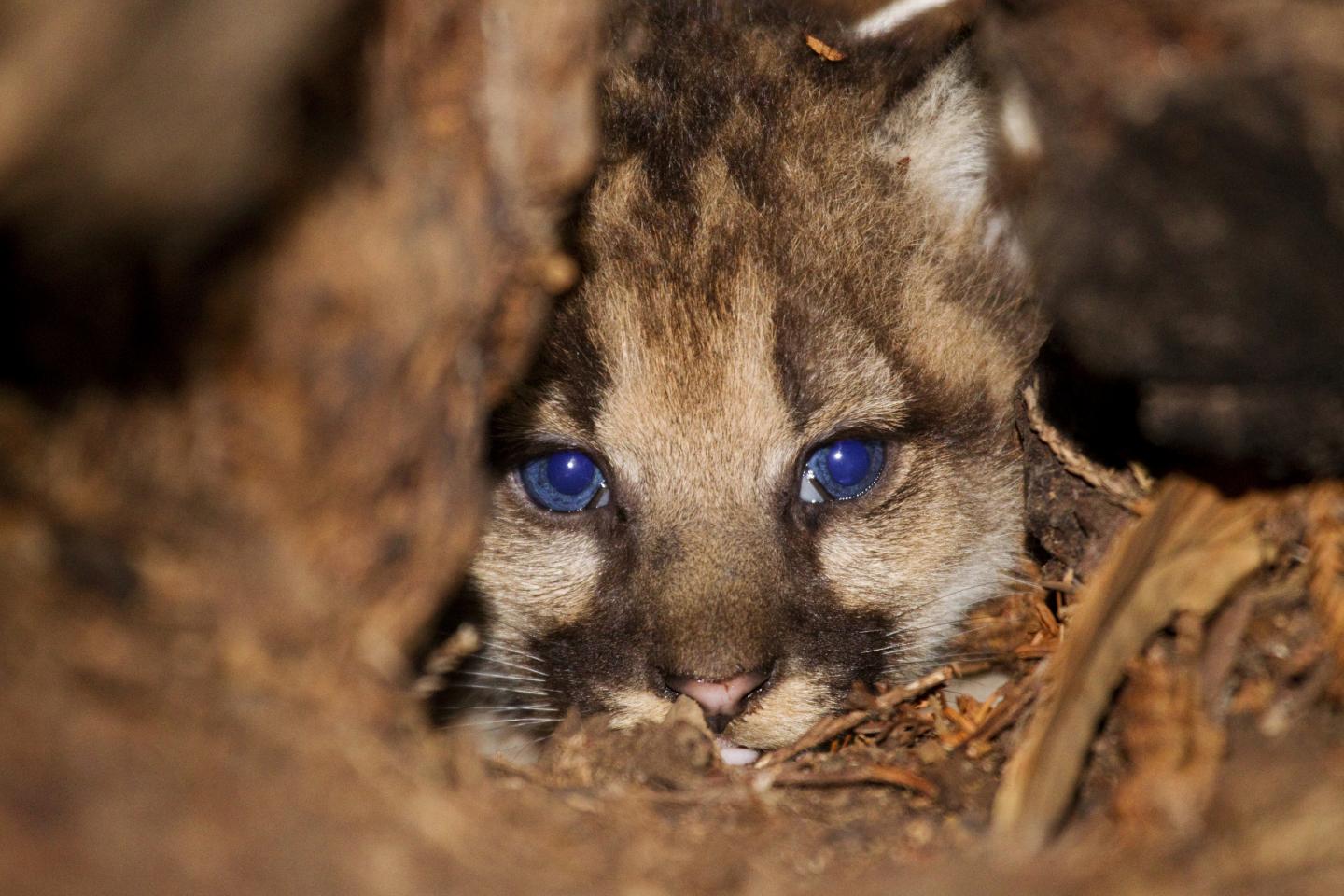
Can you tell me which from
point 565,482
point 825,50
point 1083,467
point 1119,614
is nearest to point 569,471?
point 565,482

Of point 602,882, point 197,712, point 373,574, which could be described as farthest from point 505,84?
point 602,882

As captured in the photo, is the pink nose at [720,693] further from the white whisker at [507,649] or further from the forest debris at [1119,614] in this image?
the forest debris at [1119,614]

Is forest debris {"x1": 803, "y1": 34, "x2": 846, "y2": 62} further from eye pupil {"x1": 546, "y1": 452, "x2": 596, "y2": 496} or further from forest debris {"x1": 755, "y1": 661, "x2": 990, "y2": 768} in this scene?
forest debris {"x1": 755, "y1": 661, "x2": 990, "y2": 768}

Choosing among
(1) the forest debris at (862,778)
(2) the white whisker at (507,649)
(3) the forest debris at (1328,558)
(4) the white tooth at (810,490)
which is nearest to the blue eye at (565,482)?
(2) the white whisker at (507,649)

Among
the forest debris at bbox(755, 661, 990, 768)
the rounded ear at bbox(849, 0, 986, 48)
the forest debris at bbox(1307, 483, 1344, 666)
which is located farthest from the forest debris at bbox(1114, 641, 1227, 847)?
the rounded ear at bbox(849, 0, 986, 48)

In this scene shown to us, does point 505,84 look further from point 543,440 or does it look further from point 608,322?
point 543,440
